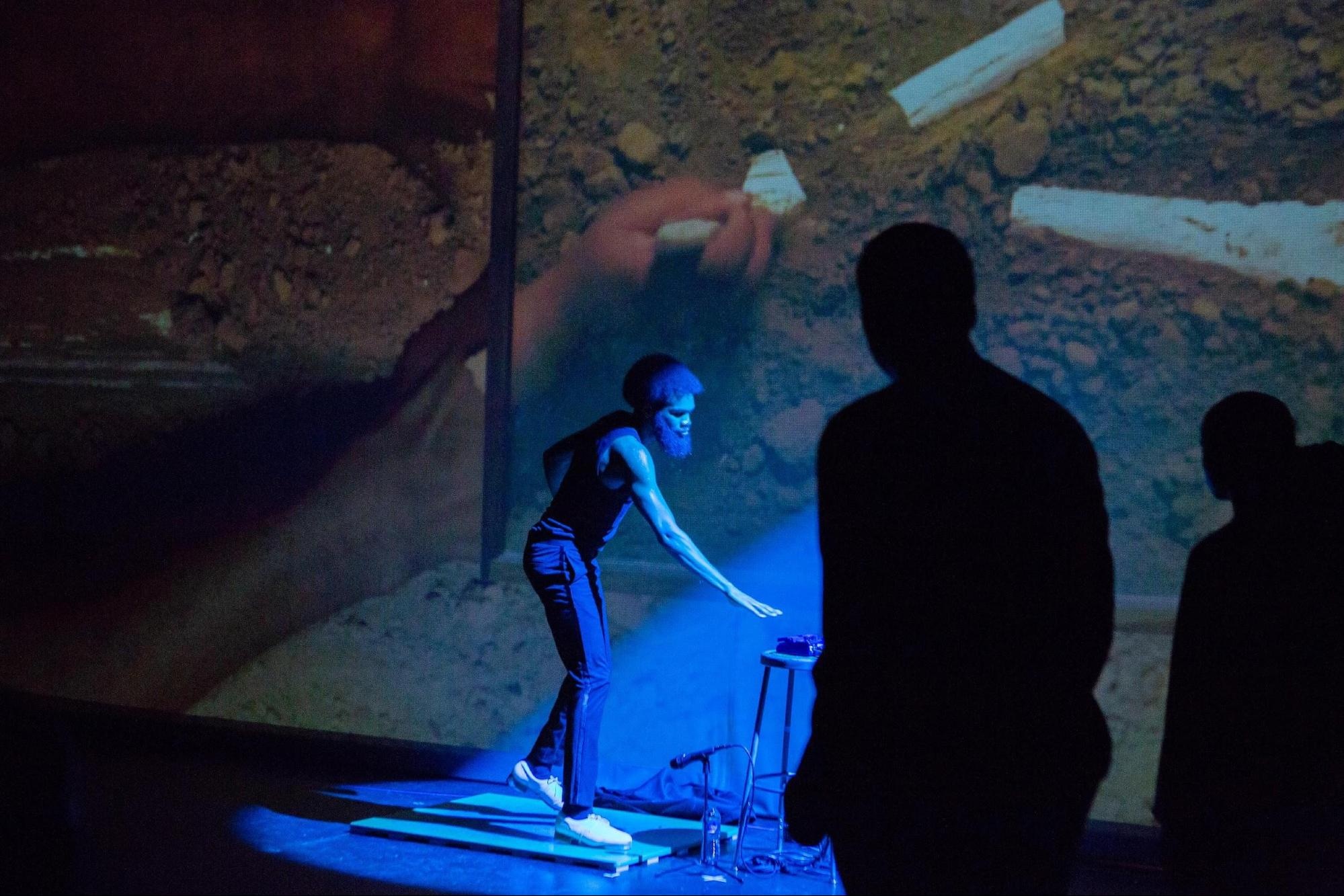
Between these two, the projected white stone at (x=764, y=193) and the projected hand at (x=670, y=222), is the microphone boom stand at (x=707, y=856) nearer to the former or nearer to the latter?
the projected hand at (x=670, y=222)

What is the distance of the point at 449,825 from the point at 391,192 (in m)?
2.89

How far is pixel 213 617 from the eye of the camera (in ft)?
21.0

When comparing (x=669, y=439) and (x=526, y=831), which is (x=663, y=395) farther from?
(x=526, y=831)

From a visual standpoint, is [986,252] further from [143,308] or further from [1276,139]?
[143,308]

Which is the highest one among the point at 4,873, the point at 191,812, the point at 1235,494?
the point at 1235,494

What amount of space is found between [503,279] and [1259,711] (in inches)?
175

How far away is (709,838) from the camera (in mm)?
4535

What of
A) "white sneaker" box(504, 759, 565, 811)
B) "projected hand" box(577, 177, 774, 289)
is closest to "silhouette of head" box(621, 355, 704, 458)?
"projected hand" box(577, 177, 774, 289)

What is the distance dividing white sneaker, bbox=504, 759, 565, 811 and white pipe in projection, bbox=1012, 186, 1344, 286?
8.82 ft

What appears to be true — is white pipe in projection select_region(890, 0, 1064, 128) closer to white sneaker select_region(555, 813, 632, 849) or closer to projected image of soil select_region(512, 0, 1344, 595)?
projected image of soil select_region(512, 0, 1344, 595)

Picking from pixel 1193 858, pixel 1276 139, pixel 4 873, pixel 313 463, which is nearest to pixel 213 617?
pixel 313 463

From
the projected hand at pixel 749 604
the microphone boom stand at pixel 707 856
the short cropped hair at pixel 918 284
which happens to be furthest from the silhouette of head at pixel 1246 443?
the microphone boom stand at pixel 707 856

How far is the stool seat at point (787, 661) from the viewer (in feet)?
13.9

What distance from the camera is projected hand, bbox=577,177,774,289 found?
5418 millimetres
